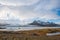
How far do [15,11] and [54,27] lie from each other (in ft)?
2.20

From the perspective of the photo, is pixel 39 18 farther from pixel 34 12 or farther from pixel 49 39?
pixel 49 39

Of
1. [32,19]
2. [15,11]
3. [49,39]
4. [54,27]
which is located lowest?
[49,39]

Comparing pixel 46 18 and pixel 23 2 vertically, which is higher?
pixel 23 2

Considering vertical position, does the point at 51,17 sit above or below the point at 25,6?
below

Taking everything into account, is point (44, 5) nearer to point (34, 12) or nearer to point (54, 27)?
point (34, 12)

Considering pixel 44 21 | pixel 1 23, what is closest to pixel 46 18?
pixel 44 21

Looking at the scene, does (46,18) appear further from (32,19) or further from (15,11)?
(15,11)

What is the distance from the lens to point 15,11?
232 cm

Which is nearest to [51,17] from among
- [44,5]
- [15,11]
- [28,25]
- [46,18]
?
[46,18]

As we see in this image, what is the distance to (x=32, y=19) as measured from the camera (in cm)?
231

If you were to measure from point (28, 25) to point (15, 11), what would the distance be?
0.31 m

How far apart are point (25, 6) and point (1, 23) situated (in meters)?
0.46

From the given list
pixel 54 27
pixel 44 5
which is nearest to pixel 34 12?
pixel 44 5

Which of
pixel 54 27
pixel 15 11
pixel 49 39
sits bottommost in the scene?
pixel 49 39
